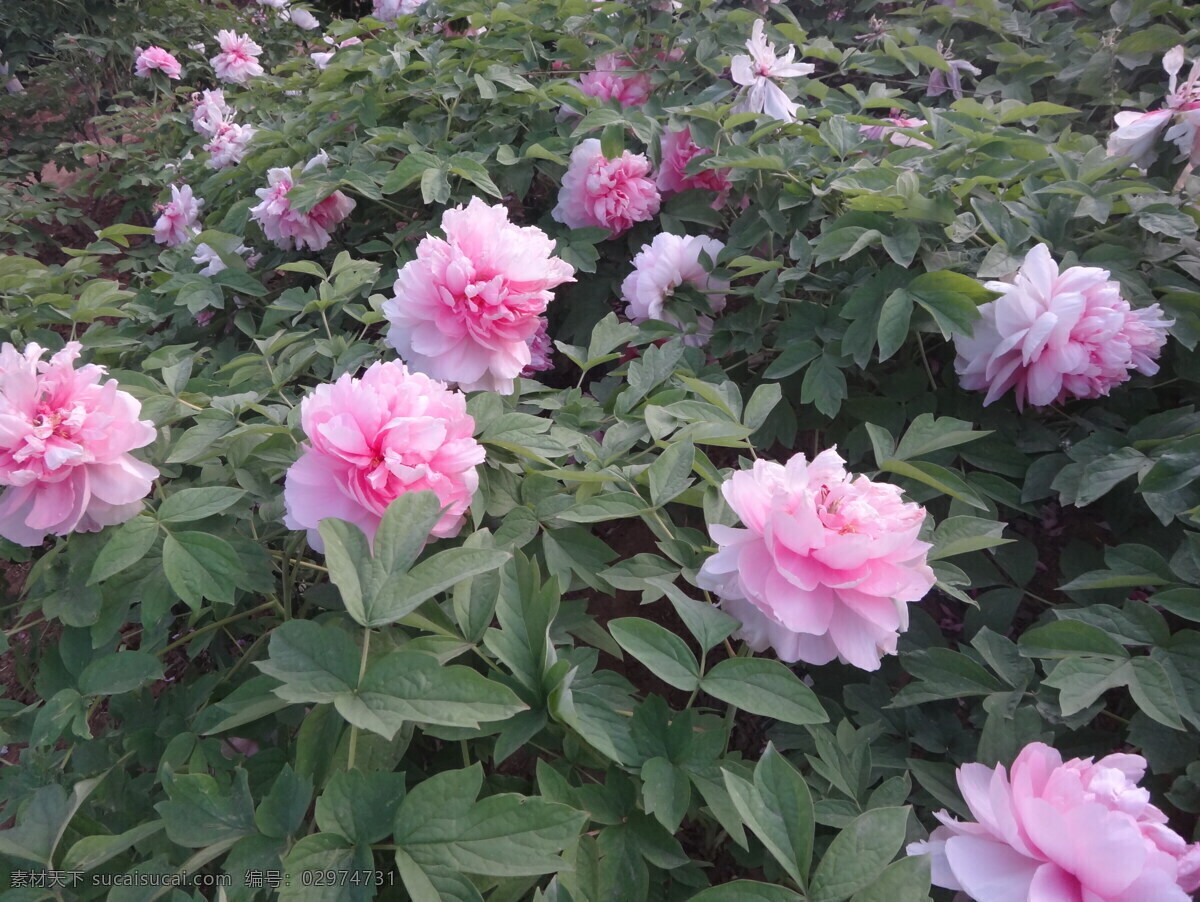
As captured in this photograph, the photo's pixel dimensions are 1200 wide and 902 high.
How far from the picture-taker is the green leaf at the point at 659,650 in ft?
2.57

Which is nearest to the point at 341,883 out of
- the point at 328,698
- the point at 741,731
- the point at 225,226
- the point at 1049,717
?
the point at 328,698

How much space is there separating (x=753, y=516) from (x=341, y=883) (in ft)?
1.67

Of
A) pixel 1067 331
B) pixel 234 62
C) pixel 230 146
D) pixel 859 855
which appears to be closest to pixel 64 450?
pixel 859 855

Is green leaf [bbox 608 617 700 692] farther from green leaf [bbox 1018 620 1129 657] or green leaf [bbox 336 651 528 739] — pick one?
green leaf [bbox 1018 620 1129 657]

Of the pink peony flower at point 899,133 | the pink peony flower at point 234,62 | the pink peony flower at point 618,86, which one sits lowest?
the pink peony flower at point 234,62

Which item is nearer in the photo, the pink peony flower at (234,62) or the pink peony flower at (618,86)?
the pink peony flower at (618,86)

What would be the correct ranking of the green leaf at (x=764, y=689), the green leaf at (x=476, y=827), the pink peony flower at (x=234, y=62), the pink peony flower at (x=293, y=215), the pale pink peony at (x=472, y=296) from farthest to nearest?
the pink peony flower at (x=234, y=62)
the pink peony flower at (x=293, y=215)
the pale pink peony at (x=472, y=296)
the green leaf at (x=764, y=689)
the green leaf at (x=476, y=827)

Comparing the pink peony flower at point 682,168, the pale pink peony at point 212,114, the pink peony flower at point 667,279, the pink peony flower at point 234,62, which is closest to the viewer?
the pink peony flower at point 667,279

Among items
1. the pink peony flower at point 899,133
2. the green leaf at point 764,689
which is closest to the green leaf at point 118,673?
the green leaf at point 764,689

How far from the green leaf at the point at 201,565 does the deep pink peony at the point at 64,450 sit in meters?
0.11

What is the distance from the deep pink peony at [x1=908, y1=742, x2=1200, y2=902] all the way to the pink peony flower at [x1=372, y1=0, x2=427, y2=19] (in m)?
3.27

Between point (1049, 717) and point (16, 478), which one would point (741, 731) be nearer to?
point (1049, 717)

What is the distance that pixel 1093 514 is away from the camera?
4.78ft

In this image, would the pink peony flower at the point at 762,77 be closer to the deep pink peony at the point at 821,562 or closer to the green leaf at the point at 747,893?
the deep pink peony at the point at 821,562
